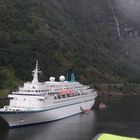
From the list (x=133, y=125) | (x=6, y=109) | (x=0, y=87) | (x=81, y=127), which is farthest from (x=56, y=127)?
(x=0, y=87)

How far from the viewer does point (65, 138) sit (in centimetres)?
8344

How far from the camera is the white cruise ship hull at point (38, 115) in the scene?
98.4 m

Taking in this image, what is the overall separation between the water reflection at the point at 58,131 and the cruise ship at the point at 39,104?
264cm

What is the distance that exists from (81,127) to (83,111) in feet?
105

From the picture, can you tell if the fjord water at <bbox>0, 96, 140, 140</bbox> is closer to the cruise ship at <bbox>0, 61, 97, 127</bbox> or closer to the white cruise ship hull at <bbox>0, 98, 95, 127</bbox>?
the white cruise ship hull at <bbox>0, 98, 95, 127</bbox>

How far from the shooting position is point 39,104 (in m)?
107

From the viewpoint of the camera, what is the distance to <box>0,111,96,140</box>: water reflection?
85.2 m

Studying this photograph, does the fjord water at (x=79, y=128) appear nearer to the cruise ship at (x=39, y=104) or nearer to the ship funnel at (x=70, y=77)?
the cruise ship at (x=39, y=104)

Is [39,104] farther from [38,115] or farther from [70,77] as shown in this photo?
[70,77]

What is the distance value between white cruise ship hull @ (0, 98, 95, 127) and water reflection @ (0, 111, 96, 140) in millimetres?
2230

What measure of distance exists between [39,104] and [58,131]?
15.8m

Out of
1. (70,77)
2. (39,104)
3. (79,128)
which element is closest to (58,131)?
(79,128)

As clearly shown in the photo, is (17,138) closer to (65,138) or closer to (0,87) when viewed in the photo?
(65,138)

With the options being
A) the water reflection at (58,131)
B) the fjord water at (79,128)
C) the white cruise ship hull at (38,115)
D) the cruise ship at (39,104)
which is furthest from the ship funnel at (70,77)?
the water reflection at (58,131)
